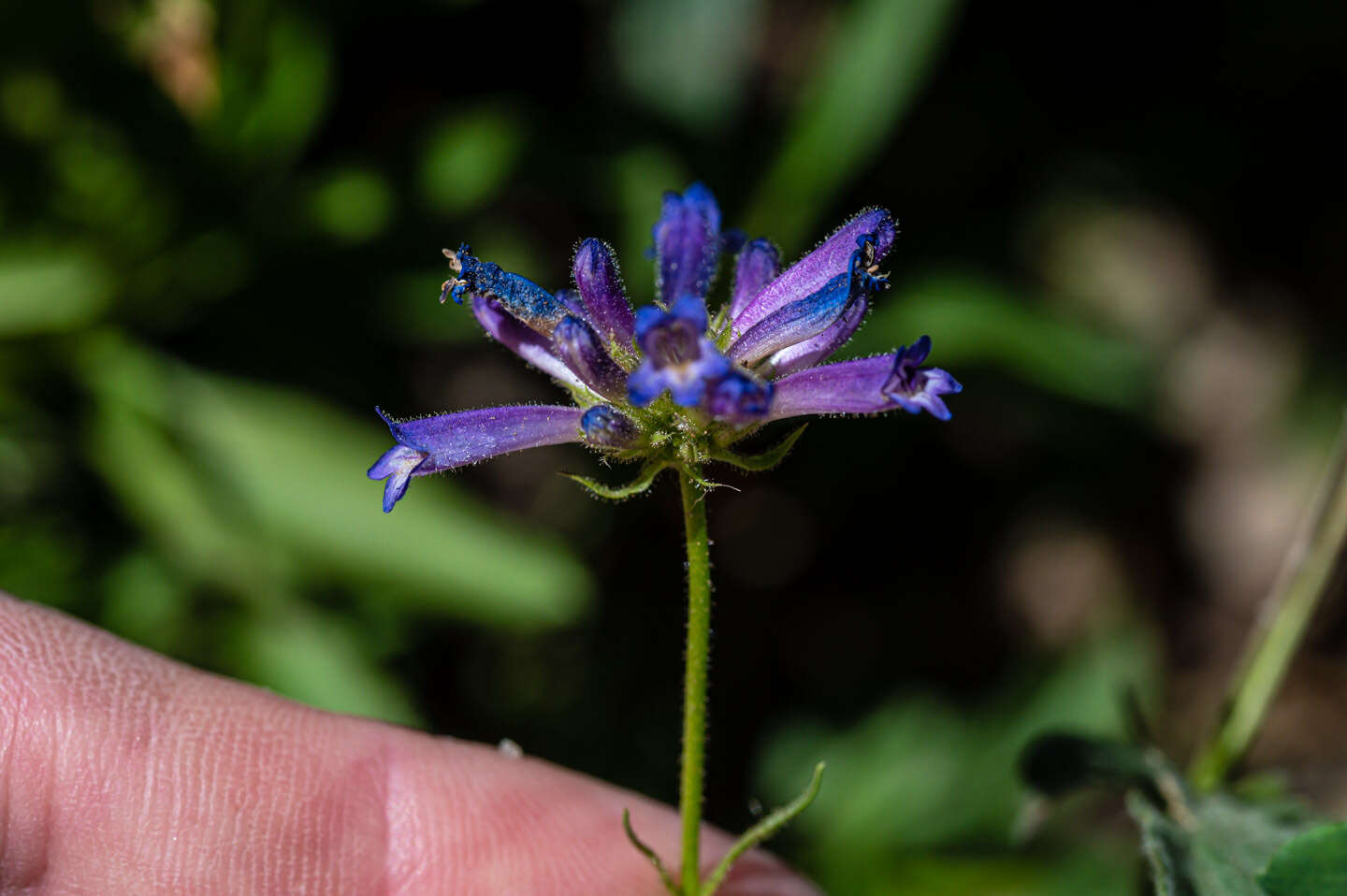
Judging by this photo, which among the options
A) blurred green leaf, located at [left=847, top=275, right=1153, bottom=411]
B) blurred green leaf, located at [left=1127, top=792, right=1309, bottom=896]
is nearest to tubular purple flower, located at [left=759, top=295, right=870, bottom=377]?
blurred green leaf, located at [left=1127, top=792, right=1309, bottom=896]

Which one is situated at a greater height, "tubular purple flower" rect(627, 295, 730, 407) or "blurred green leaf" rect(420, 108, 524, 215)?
"blurred green leaf" rect(420, 108, 524, 215)

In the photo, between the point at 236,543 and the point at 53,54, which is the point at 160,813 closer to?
the point at 236,543

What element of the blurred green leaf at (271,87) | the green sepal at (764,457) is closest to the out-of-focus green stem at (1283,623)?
the green sepal at (764,457)

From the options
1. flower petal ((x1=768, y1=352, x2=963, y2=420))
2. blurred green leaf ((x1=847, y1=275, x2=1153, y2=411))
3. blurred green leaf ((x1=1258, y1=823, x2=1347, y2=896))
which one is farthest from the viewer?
blurred green leaf ((x1=847, y1=275, x2=1153, y2=411))

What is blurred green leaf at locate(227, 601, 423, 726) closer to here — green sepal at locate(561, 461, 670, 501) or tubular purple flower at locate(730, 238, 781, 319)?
green sepal at locate(561, 461, 670, 501)

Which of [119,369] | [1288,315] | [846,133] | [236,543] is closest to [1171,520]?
[1288,315]

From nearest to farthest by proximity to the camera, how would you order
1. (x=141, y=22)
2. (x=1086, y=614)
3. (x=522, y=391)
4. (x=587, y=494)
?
(x=141, y=22), (x=587, y=494), (x=522, y=391), (x=1086, y=614)

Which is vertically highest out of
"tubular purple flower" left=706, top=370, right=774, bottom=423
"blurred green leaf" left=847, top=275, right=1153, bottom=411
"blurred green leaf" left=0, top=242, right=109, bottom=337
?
"blurred green leaf" left=847, top=275, right=1153, bottom=411
